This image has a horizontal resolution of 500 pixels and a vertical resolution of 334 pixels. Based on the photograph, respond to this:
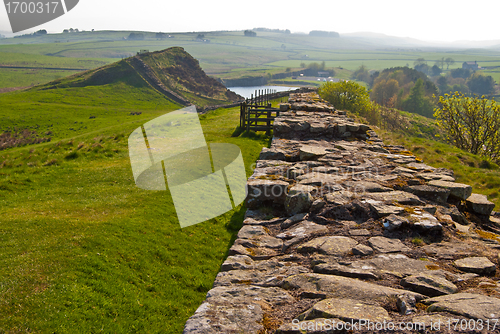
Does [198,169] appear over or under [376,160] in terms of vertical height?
under

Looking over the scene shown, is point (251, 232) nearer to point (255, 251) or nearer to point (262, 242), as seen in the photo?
point (262, 242)

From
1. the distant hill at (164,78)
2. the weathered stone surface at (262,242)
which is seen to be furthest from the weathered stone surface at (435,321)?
the distant hill at (164,78)

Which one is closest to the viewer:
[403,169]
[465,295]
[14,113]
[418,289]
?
[465,295]

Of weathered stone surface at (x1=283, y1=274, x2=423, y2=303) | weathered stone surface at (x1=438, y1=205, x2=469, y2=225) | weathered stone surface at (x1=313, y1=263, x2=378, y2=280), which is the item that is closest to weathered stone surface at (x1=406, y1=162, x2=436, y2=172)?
weathered stone surface at (x1=438, y1=205, x2=469, y2=225)

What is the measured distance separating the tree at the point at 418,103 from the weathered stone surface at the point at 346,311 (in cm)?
10866

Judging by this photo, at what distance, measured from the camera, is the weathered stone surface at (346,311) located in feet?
12.4

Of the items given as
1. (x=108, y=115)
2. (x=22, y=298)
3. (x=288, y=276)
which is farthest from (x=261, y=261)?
(x=108, y=115)

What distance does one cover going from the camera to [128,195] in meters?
12.6

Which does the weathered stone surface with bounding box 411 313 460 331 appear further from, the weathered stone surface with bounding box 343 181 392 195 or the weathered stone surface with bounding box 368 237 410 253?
the weathered stone surface with bounding box 343 181 392 195

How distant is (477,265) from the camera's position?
502 centimetres

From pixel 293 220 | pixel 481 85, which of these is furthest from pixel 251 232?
pixel 481 85

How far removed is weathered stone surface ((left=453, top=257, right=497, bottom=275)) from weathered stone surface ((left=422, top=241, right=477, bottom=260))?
0.65ft

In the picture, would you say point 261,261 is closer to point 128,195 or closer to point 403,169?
point 403,169

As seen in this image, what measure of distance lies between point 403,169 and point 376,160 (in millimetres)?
1252
